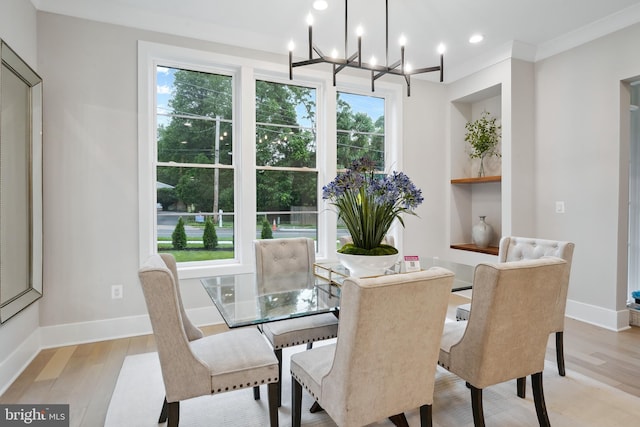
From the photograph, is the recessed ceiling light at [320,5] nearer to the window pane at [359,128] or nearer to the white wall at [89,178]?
the window pane at [359,128]

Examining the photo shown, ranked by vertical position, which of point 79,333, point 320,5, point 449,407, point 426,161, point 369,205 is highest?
point 320,5

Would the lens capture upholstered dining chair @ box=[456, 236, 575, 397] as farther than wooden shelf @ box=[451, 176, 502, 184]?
No

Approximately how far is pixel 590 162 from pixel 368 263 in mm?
2859

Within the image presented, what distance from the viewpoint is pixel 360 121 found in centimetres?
Answer: 434

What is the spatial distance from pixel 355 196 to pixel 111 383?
6.63 ft

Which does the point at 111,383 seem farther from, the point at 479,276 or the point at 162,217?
the point at 479,276

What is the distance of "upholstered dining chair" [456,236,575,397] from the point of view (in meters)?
2.32

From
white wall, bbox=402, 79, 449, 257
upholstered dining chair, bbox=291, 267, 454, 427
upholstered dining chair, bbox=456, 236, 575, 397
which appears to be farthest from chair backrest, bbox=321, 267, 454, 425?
white wall, bbox=402, 79, 449, 257

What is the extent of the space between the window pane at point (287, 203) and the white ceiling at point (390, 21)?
52.0 inches

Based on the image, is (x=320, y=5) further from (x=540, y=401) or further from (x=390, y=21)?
(x=540, y=401)

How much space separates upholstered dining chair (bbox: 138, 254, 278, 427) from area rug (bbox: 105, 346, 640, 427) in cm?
45

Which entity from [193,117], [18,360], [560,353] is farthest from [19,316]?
[560,353]

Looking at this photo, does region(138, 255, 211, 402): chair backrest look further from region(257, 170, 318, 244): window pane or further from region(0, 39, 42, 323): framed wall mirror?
region(257, 170, 318, 244): window pane

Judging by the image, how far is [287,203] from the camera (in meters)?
3.92
